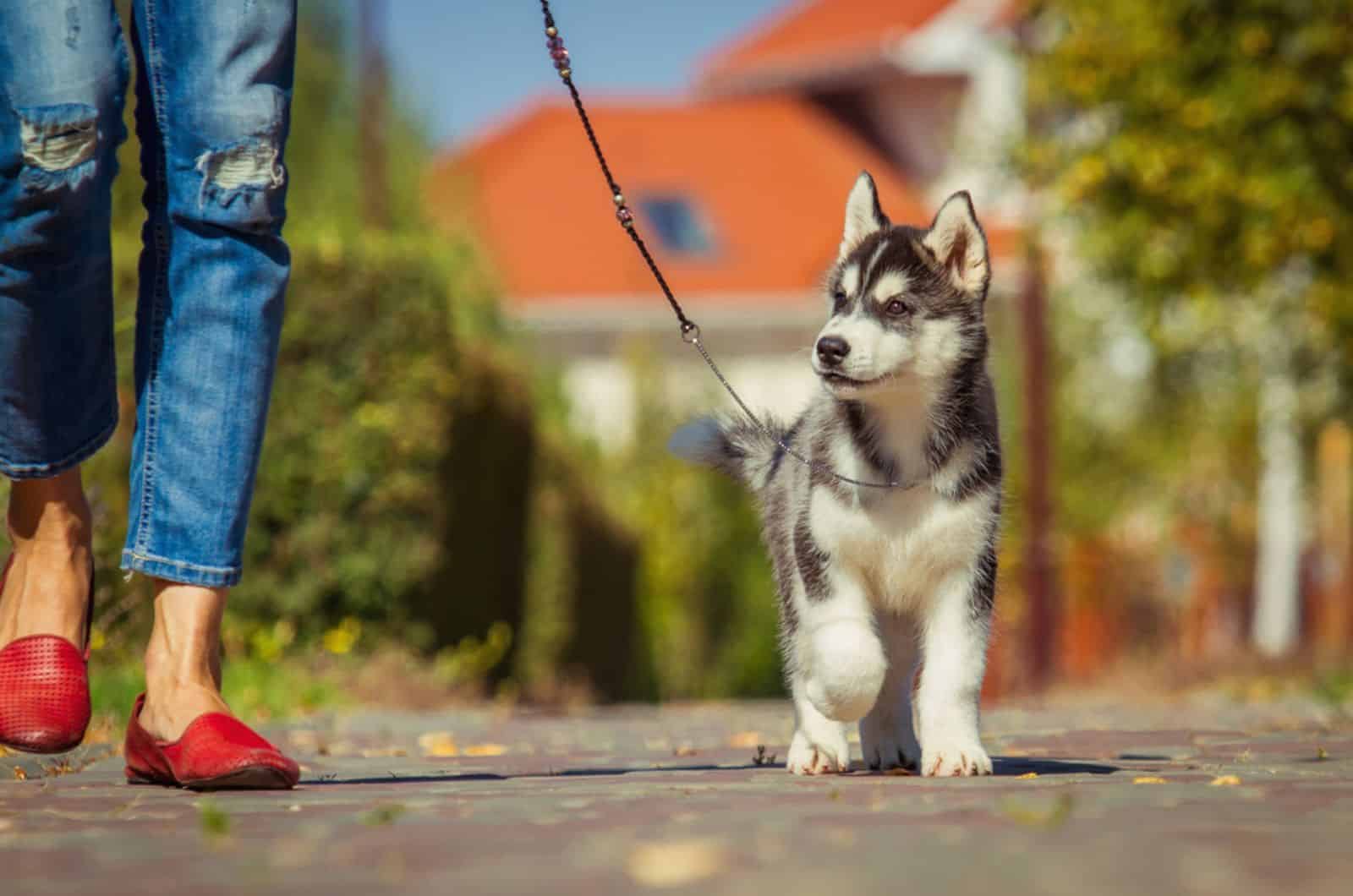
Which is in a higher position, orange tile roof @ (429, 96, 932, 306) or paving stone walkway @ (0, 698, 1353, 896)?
orange tile roof @ (429, 96, 932, 306)

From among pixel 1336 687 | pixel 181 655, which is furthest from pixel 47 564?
pixel 1336 687

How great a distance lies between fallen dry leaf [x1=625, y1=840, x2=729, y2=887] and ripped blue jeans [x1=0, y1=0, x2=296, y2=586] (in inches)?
73.7

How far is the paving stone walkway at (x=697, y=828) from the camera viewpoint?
9.33 ft

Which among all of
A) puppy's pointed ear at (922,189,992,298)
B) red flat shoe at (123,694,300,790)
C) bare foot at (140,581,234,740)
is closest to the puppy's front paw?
puppy's pointed ear at (922,189,992,298)

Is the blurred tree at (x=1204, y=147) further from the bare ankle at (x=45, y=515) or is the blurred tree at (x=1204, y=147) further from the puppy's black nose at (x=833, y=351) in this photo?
the bare ankle at (x=45, y=515)

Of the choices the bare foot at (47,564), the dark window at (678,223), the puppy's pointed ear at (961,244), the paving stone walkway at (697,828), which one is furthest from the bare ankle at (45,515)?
the dark window at (678,223)

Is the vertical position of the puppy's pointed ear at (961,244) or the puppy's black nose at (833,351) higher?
the puppy's pointed ear at (961,244)

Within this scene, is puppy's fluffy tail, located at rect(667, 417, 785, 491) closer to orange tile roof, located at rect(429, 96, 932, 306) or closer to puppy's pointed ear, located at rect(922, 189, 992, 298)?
puppy's pointed ear, located at rect(922, 189, 992, 298)

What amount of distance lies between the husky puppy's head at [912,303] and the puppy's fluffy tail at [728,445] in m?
0.57

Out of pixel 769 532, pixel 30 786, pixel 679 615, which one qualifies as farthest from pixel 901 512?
pixel 679 615

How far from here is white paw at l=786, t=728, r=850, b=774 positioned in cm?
502

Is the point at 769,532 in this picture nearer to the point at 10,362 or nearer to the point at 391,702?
the point at 10,362

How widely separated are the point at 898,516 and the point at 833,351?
0.42 m

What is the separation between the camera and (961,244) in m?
5.36
